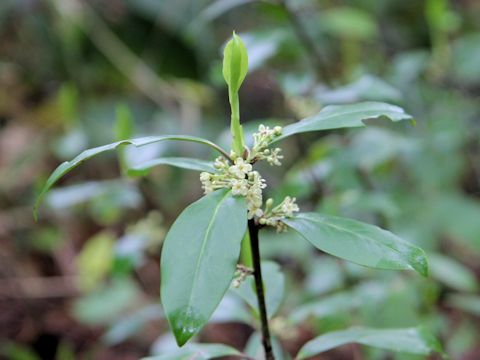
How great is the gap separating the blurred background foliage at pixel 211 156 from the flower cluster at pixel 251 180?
0.68 feet

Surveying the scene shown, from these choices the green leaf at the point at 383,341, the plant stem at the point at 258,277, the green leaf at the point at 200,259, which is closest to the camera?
the green leaf at the point at 200,259

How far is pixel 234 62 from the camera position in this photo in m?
0.59

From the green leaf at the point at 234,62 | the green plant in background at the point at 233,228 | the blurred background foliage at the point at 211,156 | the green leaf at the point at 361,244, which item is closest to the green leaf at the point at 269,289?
the blurred background foliage at the point at 211,156

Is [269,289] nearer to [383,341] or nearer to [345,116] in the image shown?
[383,341]

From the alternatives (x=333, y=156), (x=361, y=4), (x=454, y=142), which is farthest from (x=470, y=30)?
(x=333, y=156)

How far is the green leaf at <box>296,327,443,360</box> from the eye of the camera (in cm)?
71

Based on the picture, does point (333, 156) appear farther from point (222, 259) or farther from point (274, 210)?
point (222, 259)

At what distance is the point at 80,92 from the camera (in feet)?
9.16

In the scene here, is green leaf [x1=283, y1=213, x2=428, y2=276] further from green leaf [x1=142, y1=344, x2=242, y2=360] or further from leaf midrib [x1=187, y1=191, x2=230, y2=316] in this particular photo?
green leaf [x1=142, y1=344, x2=242, y2=360]

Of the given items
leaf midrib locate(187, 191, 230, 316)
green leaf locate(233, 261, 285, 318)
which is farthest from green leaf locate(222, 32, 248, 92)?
green leaf locate(233, 261, 285, 318)

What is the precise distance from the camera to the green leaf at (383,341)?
2.33 feet

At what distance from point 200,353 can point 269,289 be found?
16cm

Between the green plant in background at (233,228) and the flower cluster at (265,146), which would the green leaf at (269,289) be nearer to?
the green plant in background at (233,228)

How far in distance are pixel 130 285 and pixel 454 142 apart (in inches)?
49.6
